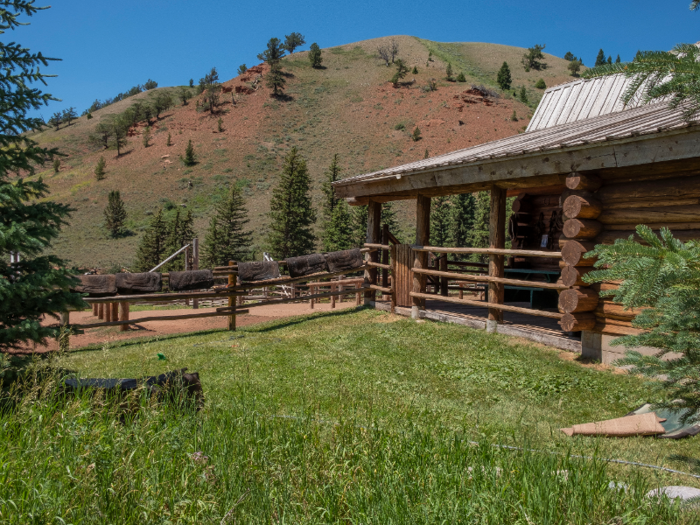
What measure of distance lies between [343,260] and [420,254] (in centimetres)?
225

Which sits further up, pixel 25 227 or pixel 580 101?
pixel 580 101

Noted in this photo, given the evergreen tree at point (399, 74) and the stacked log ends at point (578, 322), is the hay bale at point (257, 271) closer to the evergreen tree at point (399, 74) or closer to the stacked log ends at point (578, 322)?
the stacked log ends at point (578, 322)

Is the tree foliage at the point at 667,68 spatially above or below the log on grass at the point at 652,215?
above

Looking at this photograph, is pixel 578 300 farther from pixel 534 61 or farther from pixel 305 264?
pixel 534 61

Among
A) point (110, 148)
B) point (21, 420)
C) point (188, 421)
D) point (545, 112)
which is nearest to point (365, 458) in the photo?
point (188, 421)

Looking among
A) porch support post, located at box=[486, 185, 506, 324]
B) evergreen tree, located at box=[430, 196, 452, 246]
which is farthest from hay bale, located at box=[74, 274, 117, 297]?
evergreen tree, located at box=[430, 196, 452, 246]

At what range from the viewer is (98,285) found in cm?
1039

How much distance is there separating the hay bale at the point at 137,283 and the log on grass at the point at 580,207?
8086 mm

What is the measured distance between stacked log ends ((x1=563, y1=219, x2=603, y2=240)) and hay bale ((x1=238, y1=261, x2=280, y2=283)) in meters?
6.43

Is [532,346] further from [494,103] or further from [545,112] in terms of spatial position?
[494,103]

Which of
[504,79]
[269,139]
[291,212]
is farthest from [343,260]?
[504,79]

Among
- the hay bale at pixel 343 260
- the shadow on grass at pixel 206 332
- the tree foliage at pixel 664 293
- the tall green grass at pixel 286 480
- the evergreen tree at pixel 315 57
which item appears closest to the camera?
the tall green grass at pixel 286 480

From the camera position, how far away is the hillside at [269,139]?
5381 cm

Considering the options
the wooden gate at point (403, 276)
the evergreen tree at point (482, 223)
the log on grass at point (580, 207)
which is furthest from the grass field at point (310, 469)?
the evergreen tree at point (482, 223)
